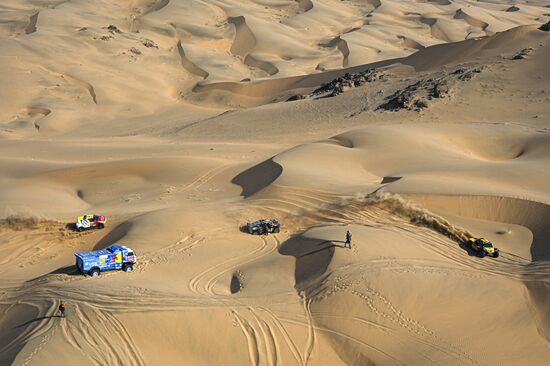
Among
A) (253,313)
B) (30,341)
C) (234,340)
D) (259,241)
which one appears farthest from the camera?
(259,241)

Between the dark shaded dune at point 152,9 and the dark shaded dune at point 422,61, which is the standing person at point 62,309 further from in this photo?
the dark shaded dune at point 152,9

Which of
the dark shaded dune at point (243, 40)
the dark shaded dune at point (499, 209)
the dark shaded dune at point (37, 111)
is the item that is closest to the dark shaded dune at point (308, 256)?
the dark shaded dune at point (499, 209)

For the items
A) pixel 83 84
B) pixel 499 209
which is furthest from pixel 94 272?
pixel 83 84

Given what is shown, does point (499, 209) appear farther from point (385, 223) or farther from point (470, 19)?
point (470, 19)

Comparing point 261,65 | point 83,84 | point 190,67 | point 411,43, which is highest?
point 411,43

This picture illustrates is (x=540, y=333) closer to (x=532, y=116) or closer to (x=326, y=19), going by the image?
(x=532, y=116)

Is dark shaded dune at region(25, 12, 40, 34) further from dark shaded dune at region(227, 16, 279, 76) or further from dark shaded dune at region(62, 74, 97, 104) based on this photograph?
dark shaded dune at region(227, 16, 279, 76)

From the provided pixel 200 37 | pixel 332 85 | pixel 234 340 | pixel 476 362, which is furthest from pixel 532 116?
pixel 200 37
